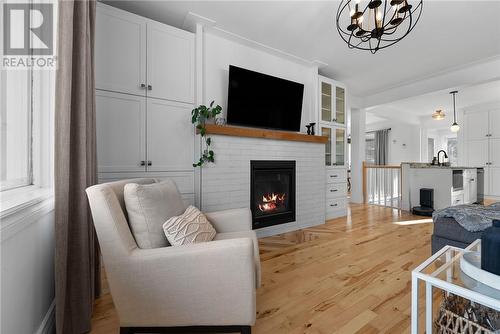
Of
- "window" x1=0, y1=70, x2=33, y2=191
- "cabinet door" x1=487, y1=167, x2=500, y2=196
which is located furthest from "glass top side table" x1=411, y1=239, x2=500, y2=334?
"cabinet door" x1=487, y1=167, x2=500, y2=196

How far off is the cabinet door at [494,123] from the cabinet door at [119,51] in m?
7.97

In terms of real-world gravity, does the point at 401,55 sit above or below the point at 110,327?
above

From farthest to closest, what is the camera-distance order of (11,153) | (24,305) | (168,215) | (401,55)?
1. (401,55)
2. (168,215)
3. (11,153)
4. (24,305)

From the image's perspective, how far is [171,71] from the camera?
2539 millimetres

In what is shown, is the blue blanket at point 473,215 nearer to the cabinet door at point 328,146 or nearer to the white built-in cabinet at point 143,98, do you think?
the cabinet door at point 328,146

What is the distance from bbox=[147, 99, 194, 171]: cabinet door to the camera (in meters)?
2.42

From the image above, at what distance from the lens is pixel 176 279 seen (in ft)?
3.66

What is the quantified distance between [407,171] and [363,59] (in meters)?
2.45

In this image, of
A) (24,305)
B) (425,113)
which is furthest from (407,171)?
(24,305)

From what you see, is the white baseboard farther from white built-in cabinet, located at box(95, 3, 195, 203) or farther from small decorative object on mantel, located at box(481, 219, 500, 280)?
small decorative object on mantel, located at box(481, 219, 500, 280)

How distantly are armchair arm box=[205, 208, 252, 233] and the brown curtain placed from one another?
804 millimetres

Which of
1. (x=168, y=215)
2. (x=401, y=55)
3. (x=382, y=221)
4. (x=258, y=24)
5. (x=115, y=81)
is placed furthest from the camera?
(x=382, y=221)

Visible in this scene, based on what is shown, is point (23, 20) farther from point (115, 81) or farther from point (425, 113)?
point (425, 113)

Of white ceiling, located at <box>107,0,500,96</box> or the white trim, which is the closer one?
the white trim
